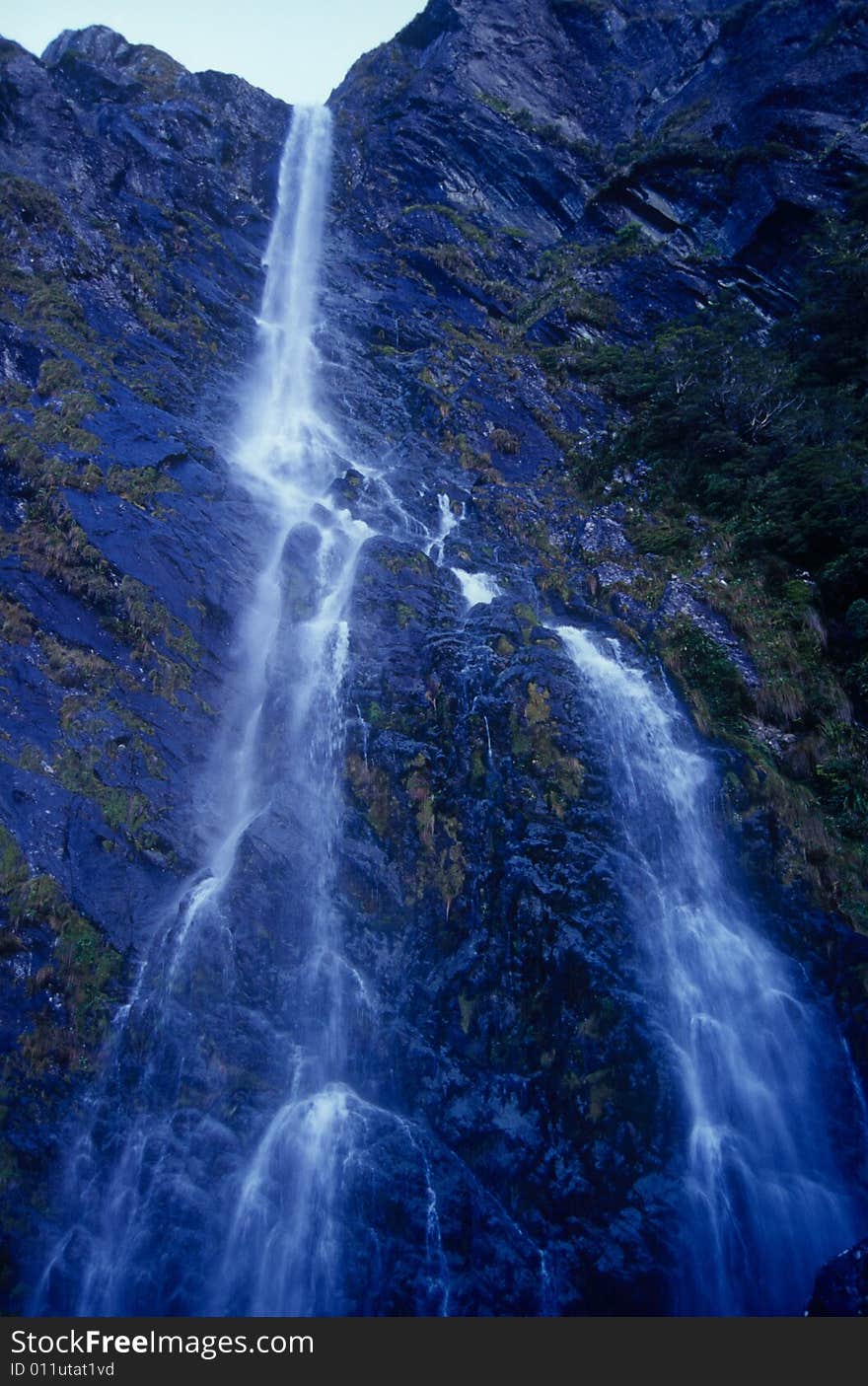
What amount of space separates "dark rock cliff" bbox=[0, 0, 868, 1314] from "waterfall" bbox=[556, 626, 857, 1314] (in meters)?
0.43

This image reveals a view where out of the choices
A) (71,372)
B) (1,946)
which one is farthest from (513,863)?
(71,372)

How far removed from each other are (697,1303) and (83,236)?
27.4 meters

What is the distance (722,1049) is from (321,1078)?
5486mm

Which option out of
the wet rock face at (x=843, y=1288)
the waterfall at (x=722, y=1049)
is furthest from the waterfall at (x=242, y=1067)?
the wet rock face at (x=843, y=1288)

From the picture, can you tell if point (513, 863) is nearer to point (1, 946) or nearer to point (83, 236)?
point (1, 946)

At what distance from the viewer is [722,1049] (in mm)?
10672

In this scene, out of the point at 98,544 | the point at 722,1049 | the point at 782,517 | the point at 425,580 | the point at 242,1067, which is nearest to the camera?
the point at 242,1067

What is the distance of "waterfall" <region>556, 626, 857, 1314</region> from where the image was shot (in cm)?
934

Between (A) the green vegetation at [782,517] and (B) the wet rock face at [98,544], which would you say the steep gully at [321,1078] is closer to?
(B) the wet rock face at [98,544]

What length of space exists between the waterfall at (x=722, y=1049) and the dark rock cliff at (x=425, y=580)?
43 cm

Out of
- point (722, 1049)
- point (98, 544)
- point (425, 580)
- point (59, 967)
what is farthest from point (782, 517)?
point (59, 967)

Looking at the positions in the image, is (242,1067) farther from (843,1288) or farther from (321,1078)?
(843,1288)

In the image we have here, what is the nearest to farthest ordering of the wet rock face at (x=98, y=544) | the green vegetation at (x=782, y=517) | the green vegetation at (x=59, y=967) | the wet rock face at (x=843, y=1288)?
the wet rock face at (x=843, y=1288) → the green vegetation at (x=59, y=967) → the wet rock face at (x=98, y=544) → the green vegetation at (x=782, y=517)

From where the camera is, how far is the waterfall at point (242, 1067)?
936 cm
